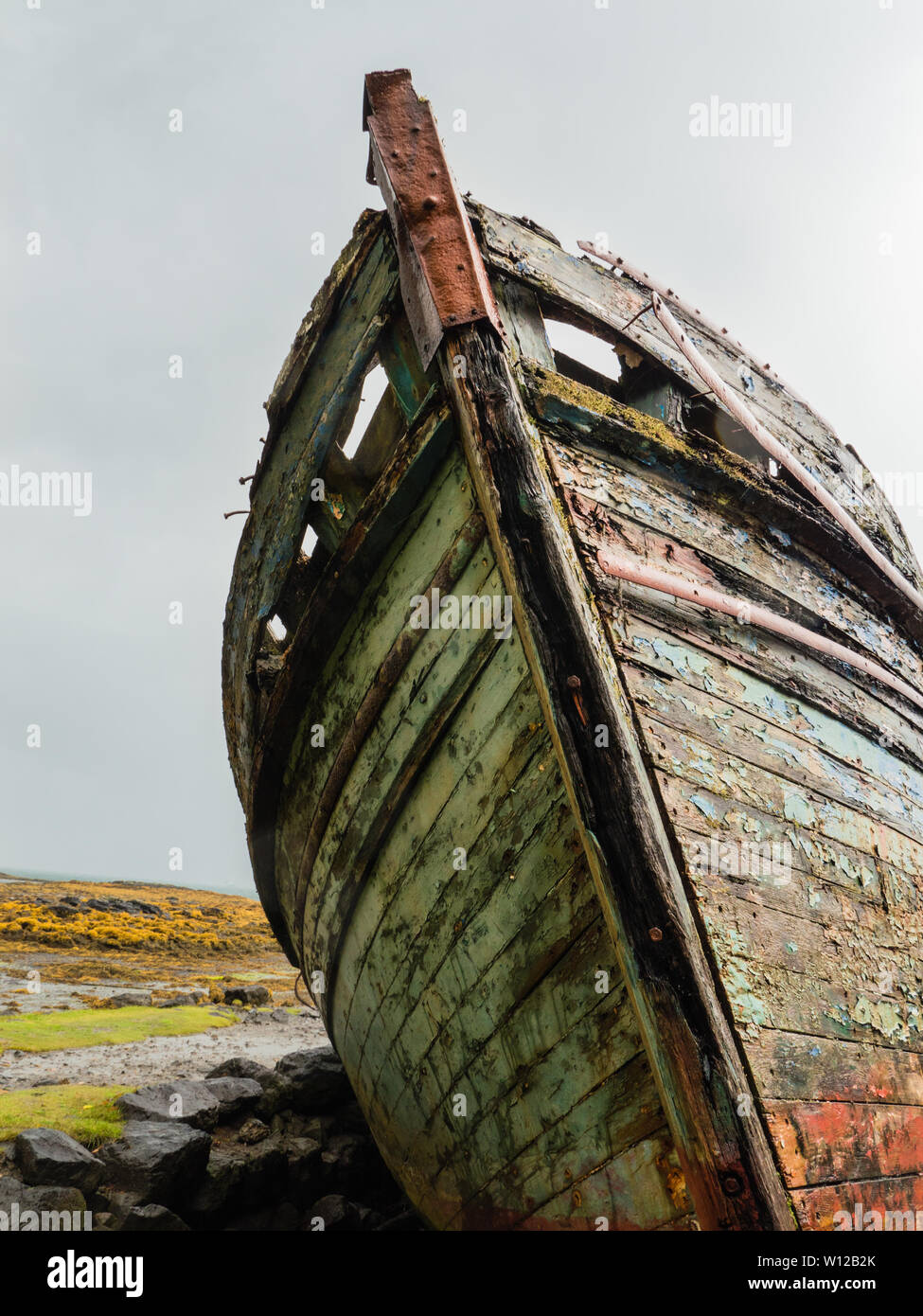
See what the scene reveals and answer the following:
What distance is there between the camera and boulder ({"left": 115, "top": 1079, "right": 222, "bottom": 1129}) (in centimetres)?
480

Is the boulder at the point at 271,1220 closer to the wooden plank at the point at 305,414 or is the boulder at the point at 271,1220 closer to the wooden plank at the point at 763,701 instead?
the wooden plank at the point at 305,414

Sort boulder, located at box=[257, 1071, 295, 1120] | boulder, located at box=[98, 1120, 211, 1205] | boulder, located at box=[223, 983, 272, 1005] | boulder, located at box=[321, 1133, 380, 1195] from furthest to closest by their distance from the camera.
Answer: boulder, located at box=[223, 983, 272, 1005] < boulder, located at box=[257, 1071, 295, 1120] < boulder, located at box=[321, 1133, 380, 1195] < boulder, located at box=[98, 1120, 211, 1205]

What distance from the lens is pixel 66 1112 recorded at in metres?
5.01

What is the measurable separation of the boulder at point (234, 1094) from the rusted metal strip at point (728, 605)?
16.2 ft

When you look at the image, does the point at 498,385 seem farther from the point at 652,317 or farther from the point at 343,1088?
the point at 343,1088

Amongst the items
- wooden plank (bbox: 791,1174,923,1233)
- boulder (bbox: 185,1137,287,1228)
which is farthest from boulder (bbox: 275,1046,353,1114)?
wooden plank (bbox: 791,1174,923,1233)

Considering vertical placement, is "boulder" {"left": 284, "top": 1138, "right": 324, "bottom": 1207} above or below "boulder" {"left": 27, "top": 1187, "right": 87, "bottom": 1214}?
below

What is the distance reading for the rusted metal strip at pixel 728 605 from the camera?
7.92ft

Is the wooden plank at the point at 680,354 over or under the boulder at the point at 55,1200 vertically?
over

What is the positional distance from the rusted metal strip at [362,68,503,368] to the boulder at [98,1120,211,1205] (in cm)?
427

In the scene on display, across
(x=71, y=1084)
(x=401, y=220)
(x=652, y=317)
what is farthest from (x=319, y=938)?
(x=71, y=1084)

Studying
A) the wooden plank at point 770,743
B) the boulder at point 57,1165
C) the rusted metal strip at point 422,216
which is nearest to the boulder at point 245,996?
the boulder at point 57,1165

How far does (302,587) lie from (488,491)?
4.78ft

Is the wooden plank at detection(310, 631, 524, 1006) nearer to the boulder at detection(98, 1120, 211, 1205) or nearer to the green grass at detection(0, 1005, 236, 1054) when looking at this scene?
the boulder at detection(98, 1120, 211, 1205)
